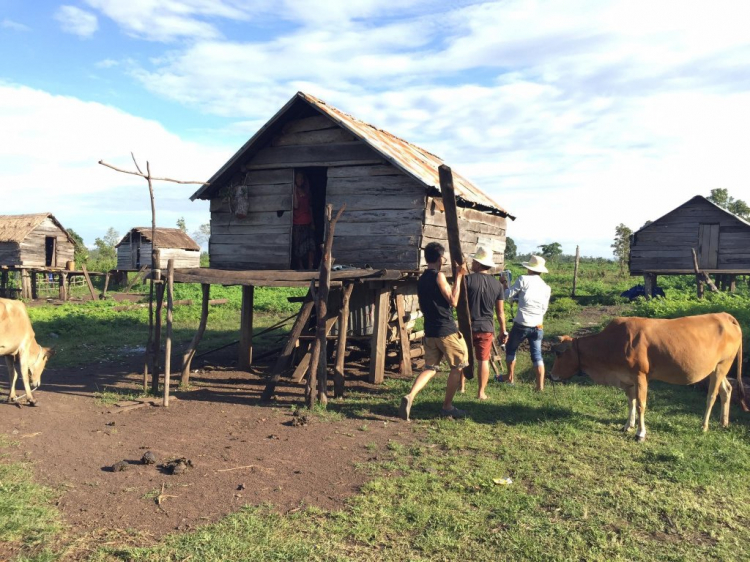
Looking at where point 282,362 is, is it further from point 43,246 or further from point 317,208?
point 43,246

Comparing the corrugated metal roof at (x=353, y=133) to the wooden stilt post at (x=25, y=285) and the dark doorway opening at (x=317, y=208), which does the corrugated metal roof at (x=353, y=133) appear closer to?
the dark doorway opening at (x=317, y=208)

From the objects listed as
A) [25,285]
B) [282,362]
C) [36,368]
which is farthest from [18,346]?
[25,285]

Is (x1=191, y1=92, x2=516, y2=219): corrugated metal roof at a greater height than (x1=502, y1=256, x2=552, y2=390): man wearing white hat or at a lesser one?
greater

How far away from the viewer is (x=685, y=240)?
24.2 m

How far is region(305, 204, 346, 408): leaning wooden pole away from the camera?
8.78m

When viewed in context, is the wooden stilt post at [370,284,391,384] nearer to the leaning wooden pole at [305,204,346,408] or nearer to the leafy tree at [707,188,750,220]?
the leaning wooden pole at [305,204,346,408]

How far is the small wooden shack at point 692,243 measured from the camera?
23.2 m

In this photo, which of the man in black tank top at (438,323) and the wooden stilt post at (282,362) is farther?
the wooden stilt post at (282,362)

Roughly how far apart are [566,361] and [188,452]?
5.16 meters

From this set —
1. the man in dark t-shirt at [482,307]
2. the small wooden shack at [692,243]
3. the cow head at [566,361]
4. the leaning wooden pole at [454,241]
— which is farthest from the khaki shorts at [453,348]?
the small wooden shack at [692,243]

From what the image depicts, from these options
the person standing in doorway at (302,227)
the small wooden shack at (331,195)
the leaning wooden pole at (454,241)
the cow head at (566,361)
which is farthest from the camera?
the person standing in doorway at (302,227)

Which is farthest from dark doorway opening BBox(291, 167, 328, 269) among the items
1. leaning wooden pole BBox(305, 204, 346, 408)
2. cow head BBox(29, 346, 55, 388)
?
cow head BBox(29, 346, 55, 388)

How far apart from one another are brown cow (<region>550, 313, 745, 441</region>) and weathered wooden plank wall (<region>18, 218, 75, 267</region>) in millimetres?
32272

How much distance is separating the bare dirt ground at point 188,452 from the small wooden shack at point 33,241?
25.1 m
